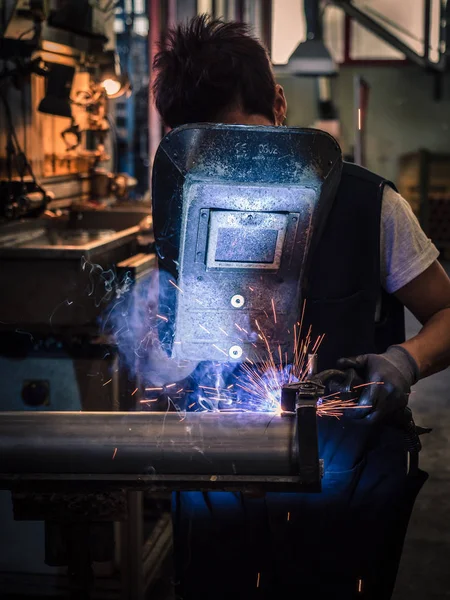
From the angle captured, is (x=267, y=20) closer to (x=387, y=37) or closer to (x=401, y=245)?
(x=387, y=37)

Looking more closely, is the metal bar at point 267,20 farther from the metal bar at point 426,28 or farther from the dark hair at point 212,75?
the dark hair at point 212,75

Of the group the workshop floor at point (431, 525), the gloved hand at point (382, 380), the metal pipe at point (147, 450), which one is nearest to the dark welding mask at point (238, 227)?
the gloved hand at point (382, 380)

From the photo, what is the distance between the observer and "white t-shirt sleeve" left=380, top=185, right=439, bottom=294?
5.80 ft

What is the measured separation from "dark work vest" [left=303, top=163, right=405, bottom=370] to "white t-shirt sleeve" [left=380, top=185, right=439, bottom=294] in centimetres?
3

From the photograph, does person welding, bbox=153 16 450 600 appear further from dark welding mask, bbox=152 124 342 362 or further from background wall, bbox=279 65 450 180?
background wall, bbox=279 65 450 180

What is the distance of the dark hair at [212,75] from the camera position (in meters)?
1.81

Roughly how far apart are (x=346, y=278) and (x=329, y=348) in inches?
6.6

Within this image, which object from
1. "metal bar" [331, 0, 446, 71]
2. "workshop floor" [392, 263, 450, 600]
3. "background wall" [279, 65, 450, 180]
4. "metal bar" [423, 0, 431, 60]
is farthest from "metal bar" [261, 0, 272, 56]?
"workshop floor" [392, 263, 450, 600]

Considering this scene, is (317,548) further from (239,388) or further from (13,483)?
(13,483)

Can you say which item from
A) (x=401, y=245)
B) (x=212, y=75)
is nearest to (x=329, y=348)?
(x=401, y=245)

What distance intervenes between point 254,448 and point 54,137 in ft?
11.2

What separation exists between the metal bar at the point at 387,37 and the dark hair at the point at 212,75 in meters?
12.4

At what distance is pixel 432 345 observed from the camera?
1729 mm

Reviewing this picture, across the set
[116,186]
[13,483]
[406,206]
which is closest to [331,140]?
[406,206]
